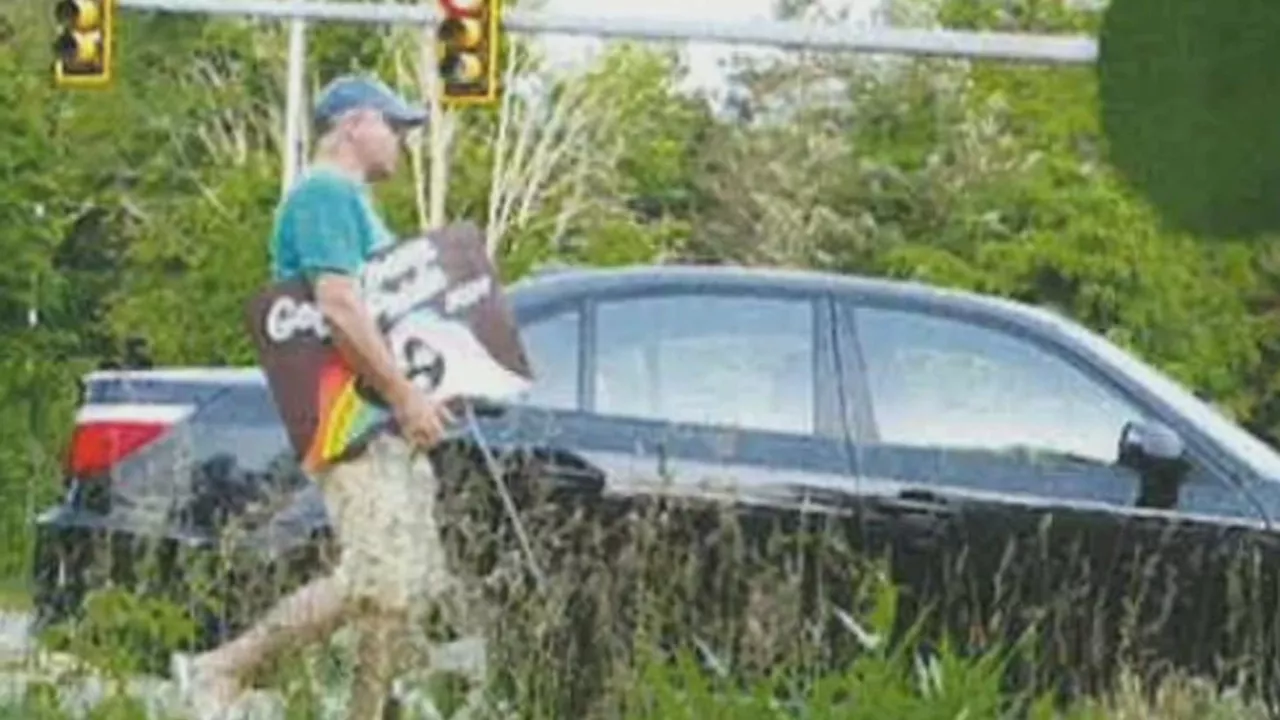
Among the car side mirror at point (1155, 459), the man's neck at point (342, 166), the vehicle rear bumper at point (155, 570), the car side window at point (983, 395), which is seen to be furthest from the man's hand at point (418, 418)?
the car side mirror at point (1155, 459)

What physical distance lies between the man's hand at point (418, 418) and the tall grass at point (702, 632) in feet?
0.52

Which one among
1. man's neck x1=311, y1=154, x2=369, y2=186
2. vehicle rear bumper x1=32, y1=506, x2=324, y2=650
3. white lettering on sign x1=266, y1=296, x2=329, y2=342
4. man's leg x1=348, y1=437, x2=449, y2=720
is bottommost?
vehicle rear bumper x1=32, y1=506, x2=324, y2=650

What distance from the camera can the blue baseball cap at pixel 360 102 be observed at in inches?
248

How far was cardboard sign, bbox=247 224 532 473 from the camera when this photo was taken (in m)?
5.69

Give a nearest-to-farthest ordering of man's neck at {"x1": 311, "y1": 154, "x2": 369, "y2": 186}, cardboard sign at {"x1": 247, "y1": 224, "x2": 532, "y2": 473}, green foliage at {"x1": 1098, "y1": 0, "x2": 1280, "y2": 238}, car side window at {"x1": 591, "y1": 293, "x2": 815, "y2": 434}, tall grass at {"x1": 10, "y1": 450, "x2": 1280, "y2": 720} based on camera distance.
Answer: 1. green foliage at {"x1": 1098, "y1": 0, "x2": 1280, "y2": 238}
2. tall grass at {"x1": 10, "y1": 450, "x2": 1280, "y2": 720}
3. cardboard sign at {"x1": 247, "y1": 224, "x2": 532, "y2": 473}
4. man's neck at {"x1": 311, "y1": 154, "x2": 369, "y2": 186}
5. car side window at {"x1": 591, "y1": 293, "x2": 815, "y2": 434}

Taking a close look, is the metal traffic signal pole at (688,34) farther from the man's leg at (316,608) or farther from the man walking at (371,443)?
the man's leg at (316,608)

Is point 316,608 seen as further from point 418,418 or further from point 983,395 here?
point 983,395

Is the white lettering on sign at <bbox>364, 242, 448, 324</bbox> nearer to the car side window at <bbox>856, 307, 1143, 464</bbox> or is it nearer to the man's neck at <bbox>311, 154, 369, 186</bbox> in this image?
the man's neck at <bbox>311, 154, 369, 186</bbox>

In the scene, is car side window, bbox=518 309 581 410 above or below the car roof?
below

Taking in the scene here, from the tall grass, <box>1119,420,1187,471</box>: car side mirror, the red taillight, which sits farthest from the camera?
the red taillight

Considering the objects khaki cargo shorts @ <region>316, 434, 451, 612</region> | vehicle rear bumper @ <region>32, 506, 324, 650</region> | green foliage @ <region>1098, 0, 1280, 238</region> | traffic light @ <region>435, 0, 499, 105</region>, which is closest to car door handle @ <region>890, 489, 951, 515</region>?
vehicle rear bumper @ <region>32, 506, 324, 650</region>

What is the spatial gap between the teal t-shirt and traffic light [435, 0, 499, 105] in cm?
992

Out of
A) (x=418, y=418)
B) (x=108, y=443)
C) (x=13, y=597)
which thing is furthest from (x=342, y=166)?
(x=108, y=443)

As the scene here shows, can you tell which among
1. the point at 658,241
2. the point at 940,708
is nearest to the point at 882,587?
the point at 940,708
